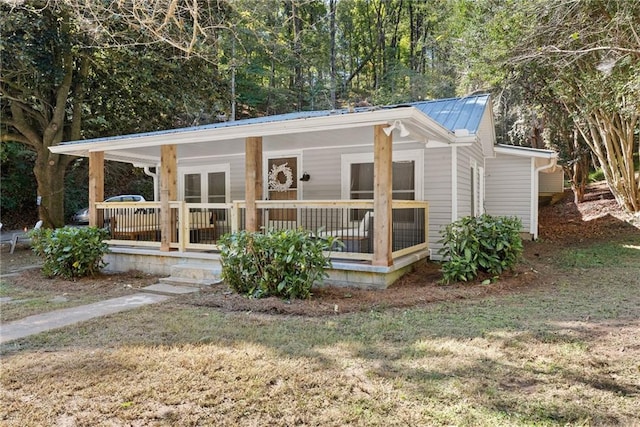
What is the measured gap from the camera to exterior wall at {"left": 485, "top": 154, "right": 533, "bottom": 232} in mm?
12438

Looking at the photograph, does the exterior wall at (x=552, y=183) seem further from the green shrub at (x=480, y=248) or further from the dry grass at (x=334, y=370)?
the dry grass at (x=334, y=370)

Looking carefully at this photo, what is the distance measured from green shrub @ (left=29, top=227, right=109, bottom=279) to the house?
790mm

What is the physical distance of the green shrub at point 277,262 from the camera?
17.4 ft

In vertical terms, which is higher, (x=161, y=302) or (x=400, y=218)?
(x=400, y=218)

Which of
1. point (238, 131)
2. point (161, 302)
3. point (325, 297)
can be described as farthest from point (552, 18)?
point (161, 302)

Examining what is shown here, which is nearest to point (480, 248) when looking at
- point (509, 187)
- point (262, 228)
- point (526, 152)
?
point (262, 228)

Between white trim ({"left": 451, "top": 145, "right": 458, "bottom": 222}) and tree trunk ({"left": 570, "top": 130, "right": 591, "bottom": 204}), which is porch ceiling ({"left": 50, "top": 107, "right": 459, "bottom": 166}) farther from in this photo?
tree trunk ({"left": 570, "top": 130, "right": 591, "bottom": 204})

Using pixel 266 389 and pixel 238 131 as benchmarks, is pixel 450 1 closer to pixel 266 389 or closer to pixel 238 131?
pixel 238 131

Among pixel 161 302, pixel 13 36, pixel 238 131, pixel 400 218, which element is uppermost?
pixel 13 36

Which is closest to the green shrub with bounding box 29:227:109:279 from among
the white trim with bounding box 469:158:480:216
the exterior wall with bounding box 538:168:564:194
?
the white trim with bounding box 469:158:480:216

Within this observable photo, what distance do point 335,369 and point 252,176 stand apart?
14.4ft

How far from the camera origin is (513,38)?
33.2 feet

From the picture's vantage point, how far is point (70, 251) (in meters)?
7.19

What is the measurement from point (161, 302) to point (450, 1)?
13.8 meters
